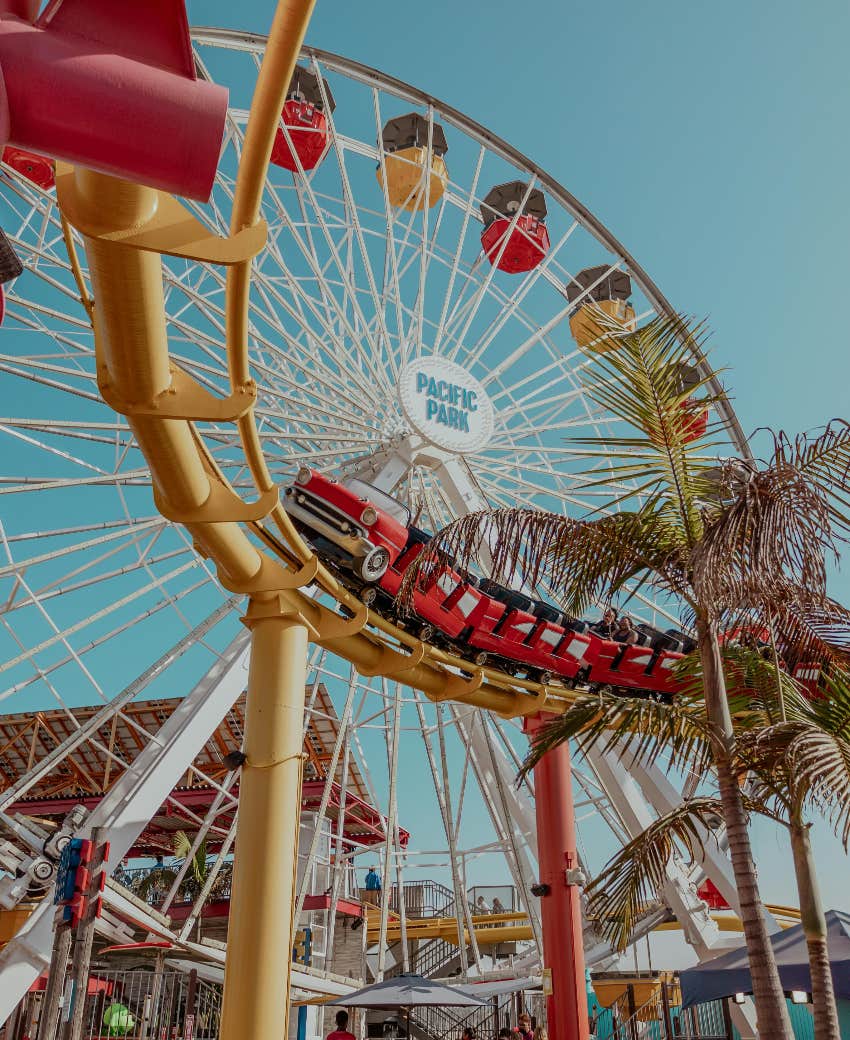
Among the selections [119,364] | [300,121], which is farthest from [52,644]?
[300,121]

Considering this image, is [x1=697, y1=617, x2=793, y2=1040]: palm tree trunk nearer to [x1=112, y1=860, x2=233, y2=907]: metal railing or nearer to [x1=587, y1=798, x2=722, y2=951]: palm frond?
[x1=587, y1=798, x2=722, y2=951]: palm frond

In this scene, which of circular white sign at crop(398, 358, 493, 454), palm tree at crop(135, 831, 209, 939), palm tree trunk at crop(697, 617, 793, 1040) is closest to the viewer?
palm tree trunk at crop(697, 617, 793, 1040)

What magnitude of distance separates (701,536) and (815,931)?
7.84 ft

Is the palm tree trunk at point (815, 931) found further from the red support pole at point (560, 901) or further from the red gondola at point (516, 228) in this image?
the red gondola at point (516, 228)

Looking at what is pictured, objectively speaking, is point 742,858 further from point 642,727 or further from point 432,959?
point 432,959

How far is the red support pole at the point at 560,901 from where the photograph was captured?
11.8 meters

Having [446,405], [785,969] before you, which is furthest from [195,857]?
[785,969]

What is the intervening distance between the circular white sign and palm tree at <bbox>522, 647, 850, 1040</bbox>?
797cm

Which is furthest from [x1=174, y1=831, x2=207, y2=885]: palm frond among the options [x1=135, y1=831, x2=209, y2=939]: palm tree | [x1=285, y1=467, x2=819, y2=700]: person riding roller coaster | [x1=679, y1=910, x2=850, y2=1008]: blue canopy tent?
[x1=679, y1=910, x2=850, y2=1008]: blue canopy tent

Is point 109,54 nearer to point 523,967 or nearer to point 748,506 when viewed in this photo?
point 748,506

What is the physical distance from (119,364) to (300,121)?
1205 centimetres

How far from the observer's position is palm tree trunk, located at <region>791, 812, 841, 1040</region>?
5.39 metres

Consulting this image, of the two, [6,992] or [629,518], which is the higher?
[629,518]

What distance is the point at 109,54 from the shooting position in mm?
1711
